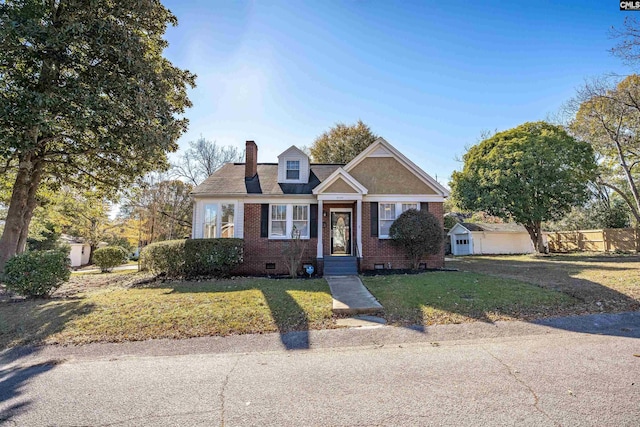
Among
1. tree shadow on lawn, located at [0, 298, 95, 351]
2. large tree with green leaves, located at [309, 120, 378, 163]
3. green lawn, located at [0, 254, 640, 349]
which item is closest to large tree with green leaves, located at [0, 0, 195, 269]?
tree shadow on lawn, located at [0, 298, 95, 351]

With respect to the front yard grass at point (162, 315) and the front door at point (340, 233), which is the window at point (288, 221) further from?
the front yard grass at point (162, 315)

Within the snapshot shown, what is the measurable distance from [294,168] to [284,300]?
8513 mm

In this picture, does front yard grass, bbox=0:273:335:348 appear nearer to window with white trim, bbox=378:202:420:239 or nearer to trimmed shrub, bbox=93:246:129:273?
window with white trim, bbox=378:202:420:239

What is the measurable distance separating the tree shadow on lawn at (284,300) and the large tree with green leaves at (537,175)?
16475 mm

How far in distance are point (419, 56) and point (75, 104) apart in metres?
11.7

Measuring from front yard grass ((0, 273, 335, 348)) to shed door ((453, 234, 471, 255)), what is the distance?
25113mm

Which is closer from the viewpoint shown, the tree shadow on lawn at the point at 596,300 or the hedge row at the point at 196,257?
the tree shadow on lawn at the point at 596,300

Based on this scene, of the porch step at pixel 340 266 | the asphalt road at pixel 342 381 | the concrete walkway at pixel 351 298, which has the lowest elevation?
the asphalt road at pixel 342 381

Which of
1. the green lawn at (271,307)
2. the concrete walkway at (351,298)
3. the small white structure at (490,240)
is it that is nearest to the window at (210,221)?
the green lawn at (271,307)

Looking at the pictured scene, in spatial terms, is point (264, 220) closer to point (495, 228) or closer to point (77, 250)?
point (495, 228)

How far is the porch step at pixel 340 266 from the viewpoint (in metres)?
13.1

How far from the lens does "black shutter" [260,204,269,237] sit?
14.0m

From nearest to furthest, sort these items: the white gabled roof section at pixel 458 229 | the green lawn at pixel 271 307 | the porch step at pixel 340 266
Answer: the green lawn at pixel 271 307 → the porch step at pixel 340 266 → the white gabled roof section at pixel 458 229

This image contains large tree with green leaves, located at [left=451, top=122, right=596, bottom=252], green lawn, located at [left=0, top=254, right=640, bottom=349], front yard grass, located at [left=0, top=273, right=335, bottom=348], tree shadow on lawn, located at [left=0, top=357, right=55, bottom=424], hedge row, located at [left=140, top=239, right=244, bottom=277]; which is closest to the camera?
tree shadow on lawn, located at [left=0, top=357, right=55, bottom=424]
